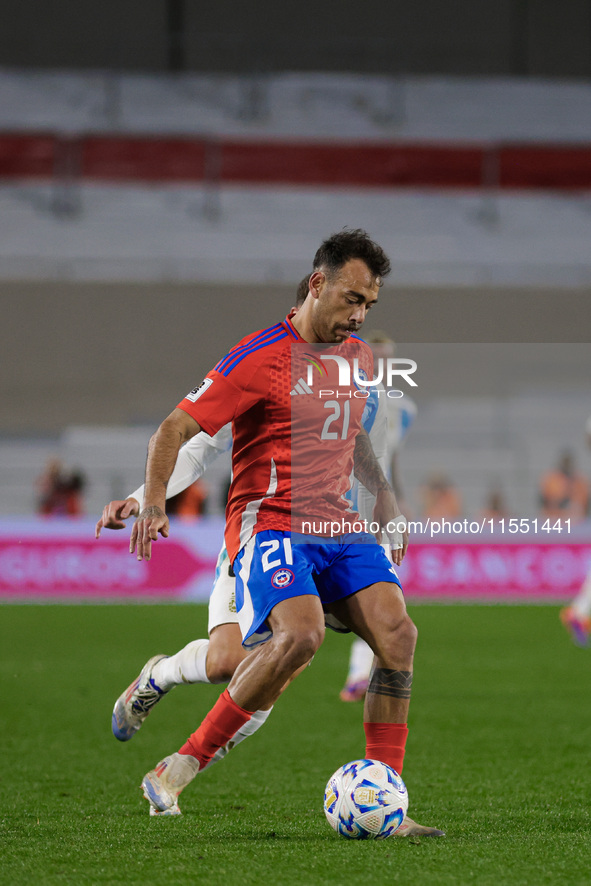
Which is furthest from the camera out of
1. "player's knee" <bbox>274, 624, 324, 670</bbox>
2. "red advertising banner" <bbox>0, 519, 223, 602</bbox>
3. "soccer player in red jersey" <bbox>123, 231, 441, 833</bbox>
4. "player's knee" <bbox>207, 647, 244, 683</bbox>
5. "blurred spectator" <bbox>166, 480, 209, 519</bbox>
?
"blurred spectator" <bbox>166, 480, 209, 519</bbox>

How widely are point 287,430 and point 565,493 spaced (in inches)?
520

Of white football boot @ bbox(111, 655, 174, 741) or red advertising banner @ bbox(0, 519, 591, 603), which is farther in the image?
red advertising banner @ bbox(0, 519, 591, 603)

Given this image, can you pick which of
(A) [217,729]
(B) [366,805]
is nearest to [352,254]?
(A) [217,729]

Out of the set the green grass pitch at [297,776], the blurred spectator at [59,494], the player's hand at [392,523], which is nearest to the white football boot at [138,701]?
the green grass pitch at [297,776]

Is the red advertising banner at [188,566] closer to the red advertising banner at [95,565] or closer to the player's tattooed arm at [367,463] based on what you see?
the red advertising banner at [95,565]

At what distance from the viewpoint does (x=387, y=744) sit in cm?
423

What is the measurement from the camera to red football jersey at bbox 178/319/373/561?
4.31 metres

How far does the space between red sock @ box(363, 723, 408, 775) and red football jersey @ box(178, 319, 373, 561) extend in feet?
2.50

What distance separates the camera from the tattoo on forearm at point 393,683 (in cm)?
425

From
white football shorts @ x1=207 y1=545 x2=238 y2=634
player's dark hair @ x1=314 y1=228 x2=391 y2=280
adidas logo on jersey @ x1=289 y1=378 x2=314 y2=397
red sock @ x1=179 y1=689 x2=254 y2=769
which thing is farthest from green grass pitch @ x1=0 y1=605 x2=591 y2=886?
player's dark hair @ x1=314 y1=228 x2=391 y2=280

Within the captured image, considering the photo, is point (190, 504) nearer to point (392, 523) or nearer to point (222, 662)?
point (222, 662)

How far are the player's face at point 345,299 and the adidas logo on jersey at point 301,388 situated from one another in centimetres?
21

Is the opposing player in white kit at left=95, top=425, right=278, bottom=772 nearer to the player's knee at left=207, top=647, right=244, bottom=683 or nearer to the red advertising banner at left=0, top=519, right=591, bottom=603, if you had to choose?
the player's knee at left=207, top=647, right=244, bottom=683

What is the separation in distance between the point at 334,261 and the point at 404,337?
1671 centimetres
